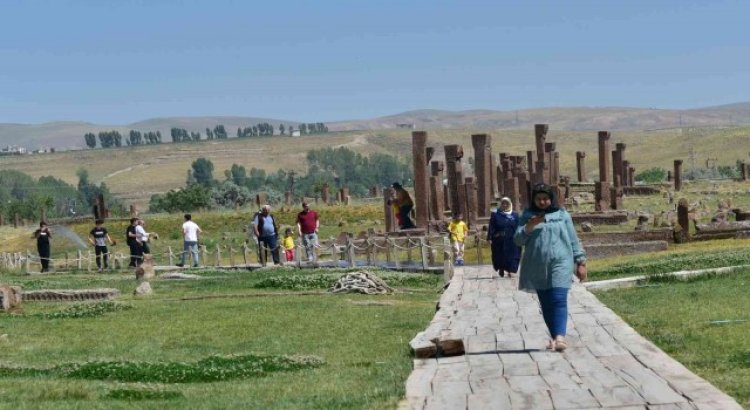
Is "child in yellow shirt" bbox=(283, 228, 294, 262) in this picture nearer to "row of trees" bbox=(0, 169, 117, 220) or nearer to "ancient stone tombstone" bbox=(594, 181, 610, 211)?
"ancient stone tombstone" bbox=(594, 181, 610, 211)

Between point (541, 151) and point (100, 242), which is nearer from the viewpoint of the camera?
point (100, 242)

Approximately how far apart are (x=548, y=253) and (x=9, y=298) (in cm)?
1352

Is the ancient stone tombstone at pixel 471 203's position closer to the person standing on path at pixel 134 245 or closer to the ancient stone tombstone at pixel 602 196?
the ancient stone tombstone at pixel 602 196

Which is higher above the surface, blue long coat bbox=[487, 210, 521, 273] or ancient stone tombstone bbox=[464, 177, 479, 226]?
blue long coat bbox=[487, 210, 521, 273]

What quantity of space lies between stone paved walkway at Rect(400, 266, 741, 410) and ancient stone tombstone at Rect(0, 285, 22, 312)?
10.2 metres

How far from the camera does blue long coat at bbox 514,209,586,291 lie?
15.1 metres

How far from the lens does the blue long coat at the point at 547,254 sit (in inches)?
593

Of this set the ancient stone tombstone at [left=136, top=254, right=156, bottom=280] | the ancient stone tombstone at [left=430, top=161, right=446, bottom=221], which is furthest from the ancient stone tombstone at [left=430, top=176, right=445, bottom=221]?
the ancient stone tombstone at [left=136, top=254, right=156, bottom=280]

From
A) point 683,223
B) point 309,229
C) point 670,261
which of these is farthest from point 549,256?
point 683,223

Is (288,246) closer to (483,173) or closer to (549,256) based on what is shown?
(483,173)

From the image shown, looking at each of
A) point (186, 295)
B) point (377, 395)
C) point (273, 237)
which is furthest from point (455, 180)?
point (377, 395)

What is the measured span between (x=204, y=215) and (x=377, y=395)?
233 ft

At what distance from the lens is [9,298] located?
2573cm

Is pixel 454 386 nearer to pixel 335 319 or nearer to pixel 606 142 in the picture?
pixel 335 319
